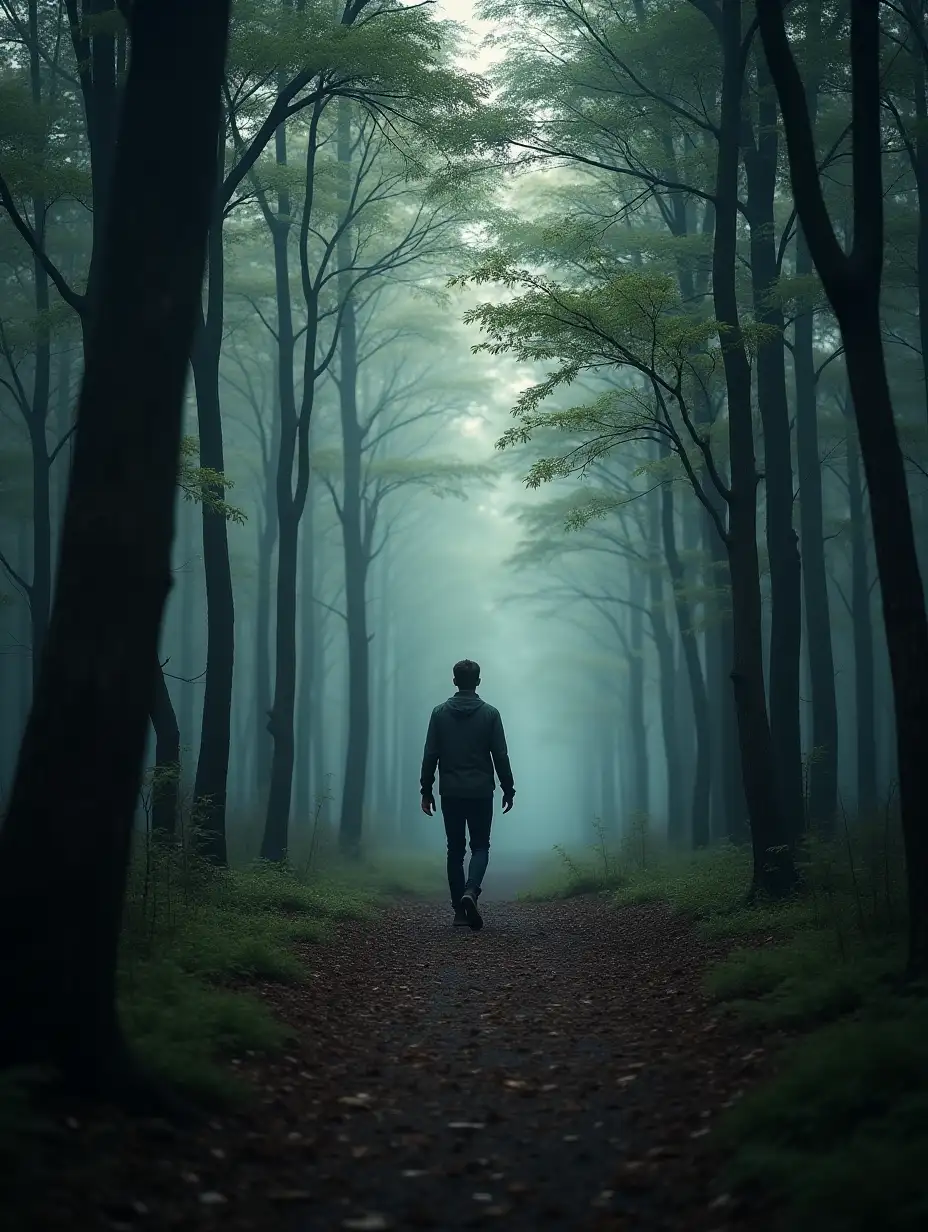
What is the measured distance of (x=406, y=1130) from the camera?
4.32 m

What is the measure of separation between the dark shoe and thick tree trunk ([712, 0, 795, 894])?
8.63 ft

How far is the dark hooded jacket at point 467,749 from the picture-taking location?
991cm

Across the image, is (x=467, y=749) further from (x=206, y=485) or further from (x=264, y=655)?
(x=264, y=655)

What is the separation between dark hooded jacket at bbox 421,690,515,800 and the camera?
9.91 m

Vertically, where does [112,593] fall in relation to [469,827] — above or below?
above

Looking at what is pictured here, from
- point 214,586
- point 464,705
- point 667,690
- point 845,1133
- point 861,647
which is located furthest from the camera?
point 667,690

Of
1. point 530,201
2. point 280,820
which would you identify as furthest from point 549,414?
point 530,201

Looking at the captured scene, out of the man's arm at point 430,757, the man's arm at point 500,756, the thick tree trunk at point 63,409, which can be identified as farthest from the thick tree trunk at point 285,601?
the thick tree trunk at point 63,409

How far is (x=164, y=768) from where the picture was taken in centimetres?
957

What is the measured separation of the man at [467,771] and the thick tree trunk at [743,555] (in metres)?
2.30

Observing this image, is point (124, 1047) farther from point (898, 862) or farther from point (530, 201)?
point (530, 201)

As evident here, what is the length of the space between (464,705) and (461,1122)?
19.3 ft

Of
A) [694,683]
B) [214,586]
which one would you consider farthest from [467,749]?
[694,683]

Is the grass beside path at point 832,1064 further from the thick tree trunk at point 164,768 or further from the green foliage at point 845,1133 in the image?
the thick tree trunk at point 164,768
